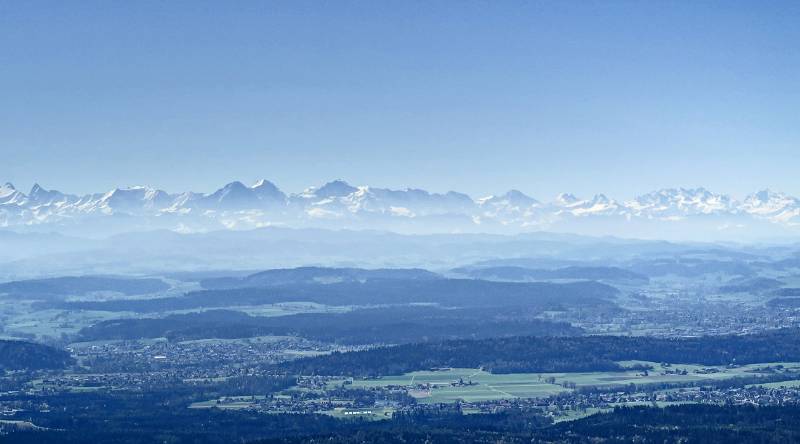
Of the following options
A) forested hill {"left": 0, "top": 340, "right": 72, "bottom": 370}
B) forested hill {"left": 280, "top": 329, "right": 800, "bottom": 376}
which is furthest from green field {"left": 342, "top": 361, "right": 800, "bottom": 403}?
forested hill {"left": 0, "top": 340, "right": 72, "bottom": 370}

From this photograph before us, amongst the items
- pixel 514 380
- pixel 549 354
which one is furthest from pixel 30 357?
pixel 549 354

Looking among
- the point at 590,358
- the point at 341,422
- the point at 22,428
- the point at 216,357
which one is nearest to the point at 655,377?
the point at 590,358

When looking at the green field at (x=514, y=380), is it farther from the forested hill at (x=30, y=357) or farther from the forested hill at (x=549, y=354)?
the forested hill at (x=30, y=357)

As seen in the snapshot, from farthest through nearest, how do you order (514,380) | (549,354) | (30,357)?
(30,357) < (549,354) < (514,380)

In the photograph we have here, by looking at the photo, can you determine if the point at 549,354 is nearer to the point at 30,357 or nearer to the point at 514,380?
the point at 514,380

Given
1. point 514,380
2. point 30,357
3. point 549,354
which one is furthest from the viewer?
point 30,357

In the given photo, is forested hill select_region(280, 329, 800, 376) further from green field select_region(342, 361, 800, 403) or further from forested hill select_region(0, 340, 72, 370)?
forested hill select_region(0, 340, 72, 370)

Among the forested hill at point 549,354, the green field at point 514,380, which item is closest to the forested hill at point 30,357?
the forested hill at point 549,354
